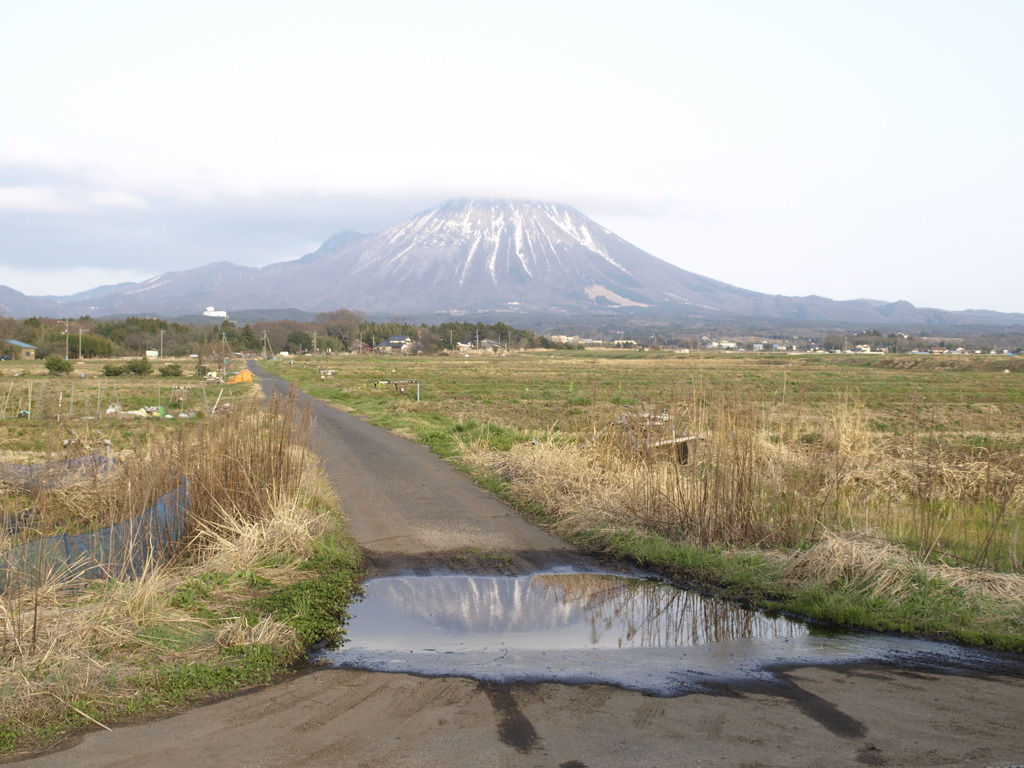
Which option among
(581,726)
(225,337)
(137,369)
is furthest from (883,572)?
(225,337)

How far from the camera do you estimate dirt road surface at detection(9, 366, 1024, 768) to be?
14.5ft

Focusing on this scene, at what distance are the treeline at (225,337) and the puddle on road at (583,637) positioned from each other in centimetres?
6467

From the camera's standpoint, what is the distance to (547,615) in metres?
7.33

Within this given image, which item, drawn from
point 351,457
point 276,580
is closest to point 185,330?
point 351,457

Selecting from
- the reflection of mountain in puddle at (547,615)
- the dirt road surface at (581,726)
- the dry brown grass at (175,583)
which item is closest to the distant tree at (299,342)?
the dry brown grass at (175,583)

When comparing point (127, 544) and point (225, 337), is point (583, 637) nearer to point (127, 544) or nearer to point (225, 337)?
point (127, 544)

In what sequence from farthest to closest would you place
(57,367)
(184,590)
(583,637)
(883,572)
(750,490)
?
1. (57,367)
2. (750,490)
3. (883,572)
4. (184,590)
5. (583,637)

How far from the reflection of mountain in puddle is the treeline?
64.4m

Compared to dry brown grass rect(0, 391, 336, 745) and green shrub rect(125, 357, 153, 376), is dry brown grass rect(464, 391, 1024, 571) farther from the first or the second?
green shrub rect(125, 357, 153, 376)

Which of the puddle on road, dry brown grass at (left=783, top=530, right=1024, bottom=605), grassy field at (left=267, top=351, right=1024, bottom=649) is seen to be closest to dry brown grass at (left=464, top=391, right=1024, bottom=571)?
grassy field at (left=267, top=351, right=1024, bottom=649)

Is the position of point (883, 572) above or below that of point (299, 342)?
above

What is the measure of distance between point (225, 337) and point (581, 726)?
98170mm

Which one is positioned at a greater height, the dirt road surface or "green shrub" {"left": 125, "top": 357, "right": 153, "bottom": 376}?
the dirt road surface

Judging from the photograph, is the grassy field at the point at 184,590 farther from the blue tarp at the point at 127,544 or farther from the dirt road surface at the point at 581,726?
the dirt road surface at the point at 581,726
